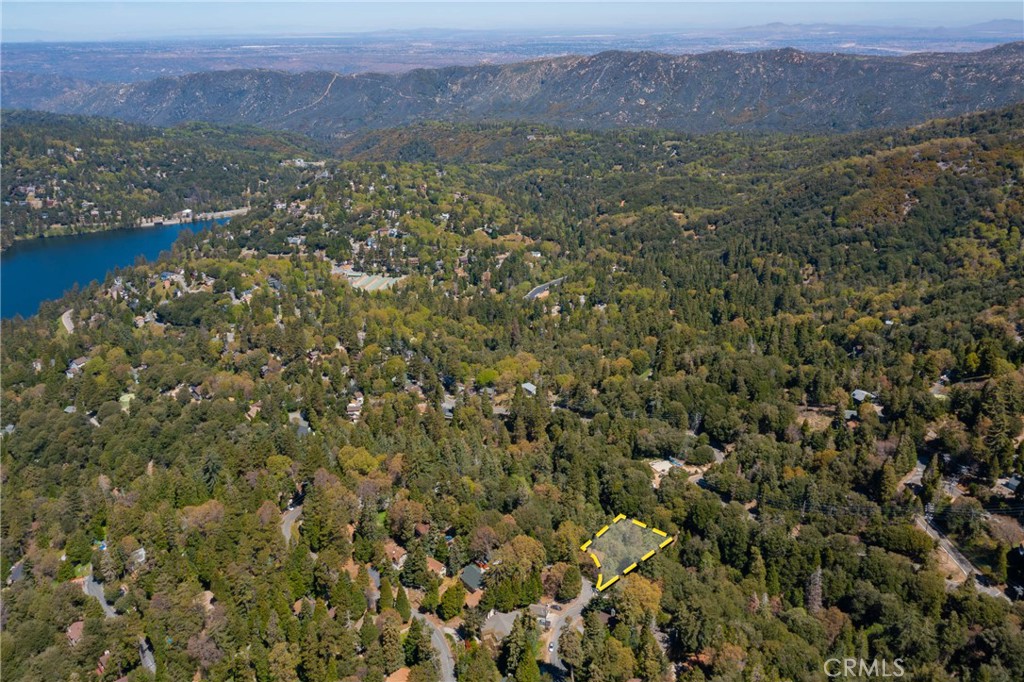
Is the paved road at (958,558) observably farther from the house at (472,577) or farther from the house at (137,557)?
the house at (137,557)

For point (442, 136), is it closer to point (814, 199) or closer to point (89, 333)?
point (814, 199)

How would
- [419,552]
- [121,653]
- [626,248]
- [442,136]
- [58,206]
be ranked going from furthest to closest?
[442,136] → [58,206] → [626,248] → [419,552] → [121,653]

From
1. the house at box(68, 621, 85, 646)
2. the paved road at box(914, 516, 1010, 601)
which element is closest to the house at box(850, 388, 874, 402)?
the paved road at box(914, 516, 1010, 601)

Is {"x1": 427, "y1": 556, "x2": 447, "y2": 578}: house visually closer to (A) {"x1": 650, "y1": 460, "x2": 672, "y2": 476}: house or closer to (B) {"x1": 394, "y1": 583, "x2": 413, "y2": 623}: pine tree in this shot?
(B) {"x1": 394, "y1": 583, "x2": 413, "y2": 623}: pine tree

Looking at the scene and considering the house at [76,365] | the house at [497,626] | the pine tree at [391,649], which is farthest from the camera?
the house at [76,365]

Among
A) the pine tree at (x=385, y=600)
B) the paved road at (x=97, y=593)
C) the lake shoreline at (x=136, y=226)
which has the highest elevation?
the pine tree at (x=385, y=600)

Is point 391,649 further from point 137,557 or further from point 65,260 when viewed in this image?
point 65,260

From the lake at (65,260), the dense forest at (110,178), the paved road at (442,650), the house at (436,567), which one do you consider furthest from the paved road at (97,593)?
the dense forest at (110,178)

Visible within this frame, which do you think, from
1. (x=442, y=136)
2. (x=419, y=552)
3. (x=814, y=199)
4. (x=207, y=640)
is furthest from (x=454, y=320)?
(x=442, y=136)
